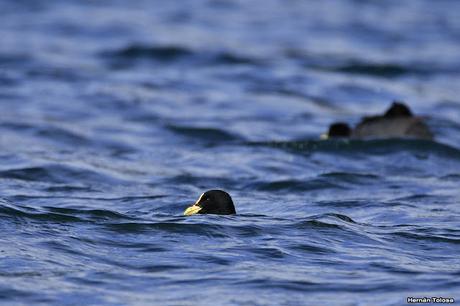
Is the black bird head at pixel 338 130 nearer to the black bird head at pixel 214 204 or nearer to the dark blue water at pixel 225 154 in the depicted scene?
the dark blue water at pixel 225 154

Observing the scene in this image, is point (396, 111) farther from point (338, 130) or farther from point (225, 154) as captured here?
point (225, 154)

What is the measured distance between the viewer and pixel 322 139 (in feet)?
59.2

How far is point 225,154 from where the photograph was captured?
56.4ft

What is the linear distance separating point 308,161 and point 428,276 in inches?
268

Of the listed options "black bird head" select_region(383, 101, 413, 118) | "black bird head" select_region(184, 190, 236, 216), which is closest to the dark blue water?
"black bird head" select_region(184, 190, 236, 216)

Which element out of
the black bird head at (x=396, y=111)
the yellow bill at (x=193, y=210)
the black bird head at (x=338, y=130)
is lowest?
the yellow bill at (x=193, y=210)

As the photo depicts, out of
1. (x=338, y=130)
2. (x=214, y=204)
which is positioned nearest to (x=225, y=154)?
(x=338, y=130)

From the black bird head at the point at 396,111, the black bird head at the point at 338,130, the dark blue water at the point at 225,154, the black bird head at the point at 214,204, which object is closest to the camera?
the dark blue water at the point at 225,154

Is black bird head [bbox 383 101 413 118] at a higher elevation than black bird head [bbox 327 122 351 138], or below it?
higher

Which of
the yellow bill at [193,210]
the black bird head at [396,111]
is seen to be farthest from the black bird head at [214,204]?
the black bird head at [396,111]

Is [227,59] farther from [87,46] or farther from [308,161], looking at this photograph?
[308,161]

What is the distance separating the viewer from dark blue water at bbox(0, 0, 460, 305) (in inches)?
391

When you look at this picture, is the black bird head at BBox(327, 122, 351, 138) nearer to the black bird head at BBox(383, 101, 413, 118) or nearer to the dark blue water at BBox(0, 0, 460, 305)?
the dark blue water at BBox(0, 0, 460, 305)

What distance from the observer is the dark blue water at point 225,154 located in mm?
9938
